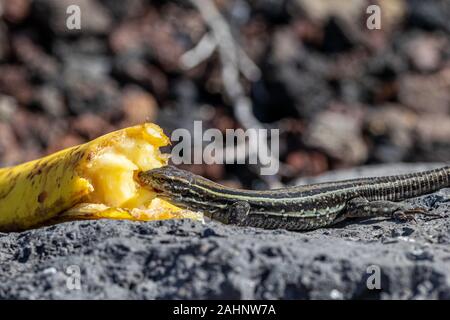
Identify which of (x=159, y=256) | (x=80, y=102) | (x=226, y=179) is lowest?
(x=159, y=256)

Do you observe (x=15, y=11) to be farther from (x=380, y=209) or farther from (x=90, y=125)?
(x=380, y=209)

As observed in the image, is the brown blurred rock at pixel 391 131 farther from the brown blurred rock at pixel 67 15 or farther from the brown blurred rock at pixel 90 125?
the brown blurred rock at pixel 67 15

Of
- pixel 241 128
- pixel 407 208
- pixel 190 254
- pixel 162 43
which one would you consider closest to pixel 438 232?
pixel 407 208

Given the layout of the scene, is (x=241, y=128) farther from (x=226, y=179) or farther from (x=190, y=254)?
(x=190, y=254)

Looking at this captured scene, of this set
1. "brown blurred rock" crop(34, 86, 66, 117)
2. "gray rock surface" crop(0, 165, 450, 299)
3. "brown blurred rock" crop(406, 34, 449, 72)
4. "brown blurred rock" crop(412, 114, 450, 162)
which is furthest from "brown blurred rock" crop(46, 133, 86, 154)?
"gray rock surface" crop(0, 165, 450, 299)

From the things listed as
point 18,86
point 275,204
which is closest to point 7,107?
point 18,86
